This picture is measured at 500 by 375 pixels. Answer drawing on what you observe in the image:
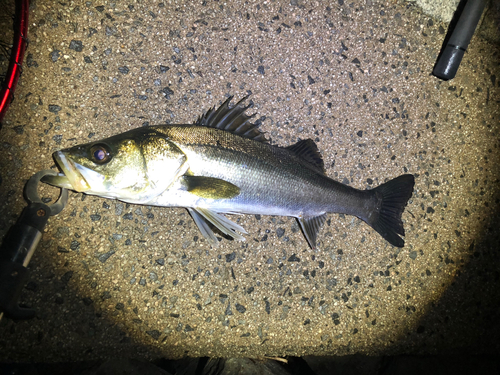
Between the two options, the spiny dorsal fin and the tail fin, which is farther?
the tail fin

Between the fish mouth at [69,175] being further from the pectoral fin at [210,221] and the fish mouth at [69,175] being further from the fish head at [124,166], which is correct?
the pectoral fin at [210,221]

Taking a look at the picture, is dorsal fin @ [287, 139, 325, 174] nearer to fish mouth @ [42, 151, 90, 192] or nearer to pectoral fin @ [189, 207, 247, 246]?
pectoral fin @ [189, 207, 247, 246]

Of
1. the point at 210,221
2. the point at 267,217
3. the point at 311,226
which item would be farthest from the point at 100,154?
the point at 311,226

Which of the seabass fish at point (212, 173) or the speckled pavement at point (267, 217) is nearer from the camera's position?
the seabass fish at point (212, 173)

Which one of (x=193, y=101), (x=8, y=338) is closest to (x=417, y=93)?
(x=193, y=101)

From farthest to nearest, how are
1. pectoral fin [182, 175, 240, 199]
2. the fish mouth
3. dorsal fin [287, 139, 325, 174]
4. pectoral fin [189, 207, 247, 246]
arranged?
dorsal fin [287, 139, 325, 174] → pectoral fin [189, 207, 247, 246] → pectoral fin [182, 175, 240, 199] → the fish mouth

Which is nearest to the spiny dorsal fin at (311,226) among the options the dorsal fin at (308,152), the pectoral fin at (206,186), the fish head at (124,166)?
the dorsal fin at (308,152)

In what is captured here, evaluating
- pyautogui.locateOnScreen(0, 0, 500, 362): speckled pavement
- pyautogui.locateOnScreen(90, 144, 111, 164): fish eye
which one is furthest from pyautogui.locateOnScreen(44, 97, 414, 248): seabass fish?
pyautogui.locateOnScreen(0, 0, 500, 362): speckled pavement

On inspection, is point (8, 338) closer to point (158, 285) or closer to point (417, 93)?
point (158, 285)
